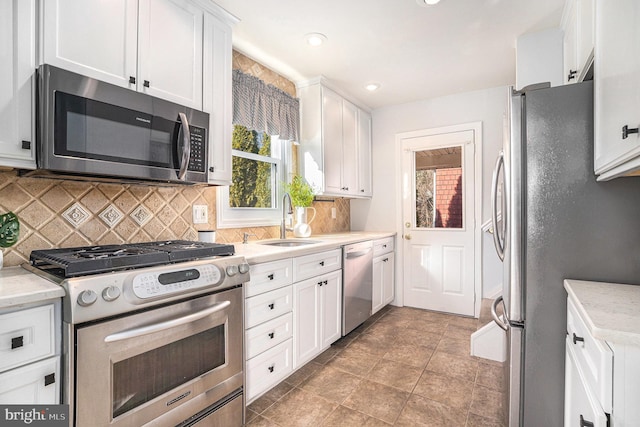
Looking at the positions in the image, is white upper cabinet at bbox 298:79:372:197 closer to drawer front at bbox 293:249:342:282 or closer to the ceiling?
the ceiling

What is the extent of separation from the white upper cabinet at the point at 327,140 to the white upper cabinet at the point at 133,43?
56.9 inches

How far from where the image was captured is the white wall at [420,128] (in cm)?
344

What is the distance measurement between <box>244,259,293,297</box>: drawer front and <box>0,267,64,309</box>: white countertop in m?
0.88

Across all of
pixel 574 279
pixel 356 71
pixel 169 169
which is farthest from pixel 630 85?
pixel 356 71

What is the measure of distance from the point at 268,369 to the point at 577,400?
151 cm

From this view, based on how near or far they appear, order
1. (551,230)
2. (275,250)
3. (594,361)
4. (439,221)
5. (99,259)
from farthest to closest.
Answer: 1. (439,221)
2. (275,250)
3. (551,230)
4. (99,259)
5. (594,361)

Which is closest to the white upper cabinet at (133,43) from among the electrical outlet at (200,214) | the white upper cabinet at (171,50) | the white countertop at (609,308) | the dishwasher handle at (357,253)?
the white upper cabinet at (171,50)

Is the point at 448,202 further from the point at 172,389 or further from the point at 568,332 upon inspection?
the point at 172,389

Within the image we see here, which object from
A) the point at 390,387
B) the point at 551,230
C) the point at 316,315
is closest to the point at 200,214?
the point at 316,315

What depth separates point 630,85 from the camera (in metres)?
1.00

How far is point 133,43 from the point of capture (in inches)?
61.9

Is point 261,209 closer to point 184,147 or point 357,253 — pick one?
point 357,253

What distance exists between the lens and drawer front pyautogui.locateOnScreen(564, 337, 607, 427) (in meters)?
0.90

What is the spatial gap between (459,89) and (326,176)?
5.93 ft
